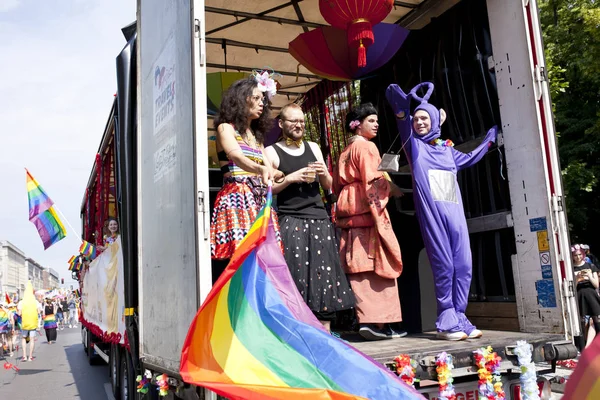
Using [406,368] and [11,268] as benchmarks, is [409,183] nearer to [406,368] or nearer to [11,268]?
[406,368]

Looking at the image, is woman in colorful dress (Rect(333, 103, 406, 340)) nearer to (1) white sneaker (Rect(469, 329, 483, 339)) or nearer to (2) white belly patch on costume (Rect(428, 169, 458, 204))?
(2) white belly patch on costume (Rect(428, 169, 458, 204))

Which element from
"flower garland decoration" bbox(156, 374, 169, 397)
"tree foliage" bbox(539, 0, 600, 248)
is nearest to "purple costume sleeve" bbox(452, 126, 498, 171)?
"flower garland decoration" bbox(156, 374, 169, 397)

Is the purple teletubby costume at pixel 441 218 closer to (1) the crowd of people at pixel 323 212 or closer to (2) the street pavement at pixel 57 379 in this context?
(1) the crowd of people at pixel 323 212

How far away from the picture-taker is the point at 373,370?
94.2 inches

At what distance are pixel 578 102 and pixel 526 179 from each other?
16451 mm

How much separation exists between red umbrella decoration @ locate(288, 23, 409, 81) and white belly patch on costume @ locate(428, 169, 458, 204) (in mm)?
1760

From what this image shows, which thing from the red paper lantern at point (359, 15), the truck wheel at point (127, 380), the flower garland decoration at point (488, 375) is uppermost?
the red paper lantern at point (359, 15)

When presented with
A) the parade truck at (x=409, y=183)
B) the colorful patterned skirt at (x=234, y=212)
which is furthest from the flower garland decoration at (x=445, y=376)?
the colorful patterned skirt at (x=234, y=212)

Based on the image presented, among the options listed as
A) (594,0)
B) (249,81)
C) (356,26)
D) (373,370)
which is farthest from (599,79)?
(373,370)

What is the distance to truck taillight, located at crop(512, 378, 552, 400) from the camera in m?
3.18

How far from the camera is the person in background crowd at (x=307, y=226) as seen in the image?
142 inches

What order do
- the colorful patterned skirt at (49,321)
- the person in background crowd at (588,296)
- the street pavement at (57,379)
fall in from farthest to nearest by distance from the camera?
the colorful patterned skirt at (49,321) → the street pavement at (57,379) → the person in background crowd at (588,296)

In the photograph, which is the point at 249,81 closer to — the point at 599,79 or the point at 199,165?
the point at 199,165

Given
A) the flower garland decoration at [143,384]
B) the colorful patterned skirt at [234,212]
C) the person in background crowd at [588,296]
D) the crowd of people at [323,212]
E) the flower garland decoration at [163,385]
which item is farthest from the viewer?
the person in background crowd at [588,296]
